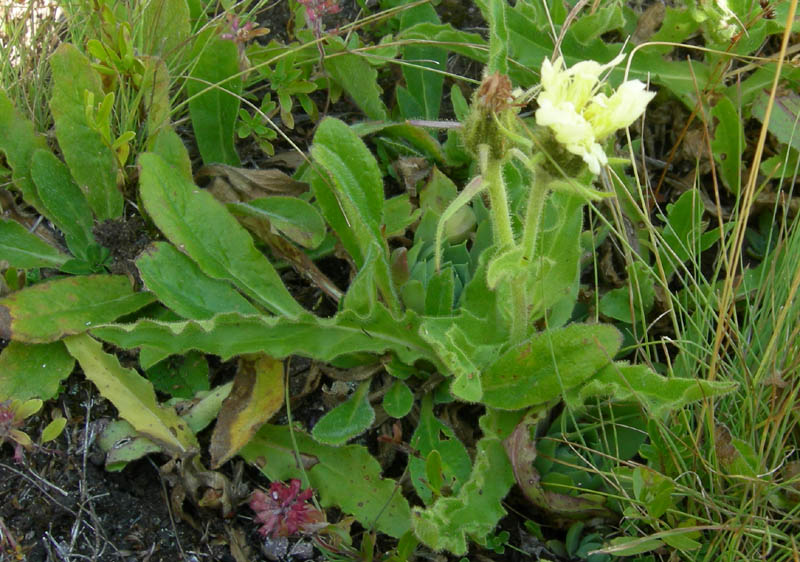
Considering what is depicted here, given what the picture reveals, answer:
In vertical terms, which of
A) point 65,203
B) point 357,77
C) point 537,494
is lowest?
point 537,494

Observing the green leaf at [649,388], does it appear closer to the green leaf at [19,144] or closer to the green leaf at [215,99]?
the green leaf at [215,99]

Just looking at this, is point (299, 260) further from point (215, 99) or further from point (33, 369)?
point (33, 369)

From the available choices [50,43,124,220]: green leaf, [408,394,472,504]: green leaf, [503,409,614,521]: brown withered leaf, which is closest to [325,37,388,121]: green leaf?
[50,43,124,220]: green leaf

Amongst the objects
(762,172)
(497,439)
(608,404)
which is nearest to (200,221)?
(497,439)

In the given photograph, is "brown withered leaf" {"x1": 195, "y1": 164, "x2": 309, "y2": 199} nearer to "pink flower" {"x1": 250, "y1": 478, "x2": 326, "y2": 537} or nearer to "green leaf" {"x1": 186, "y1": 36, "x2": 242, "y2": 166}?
"green leaf" {"x1": 186, "y1": 36, "x2": 242, "y2": 166}

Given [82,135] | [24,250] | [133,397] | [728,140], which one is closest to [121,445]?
[133,397]
